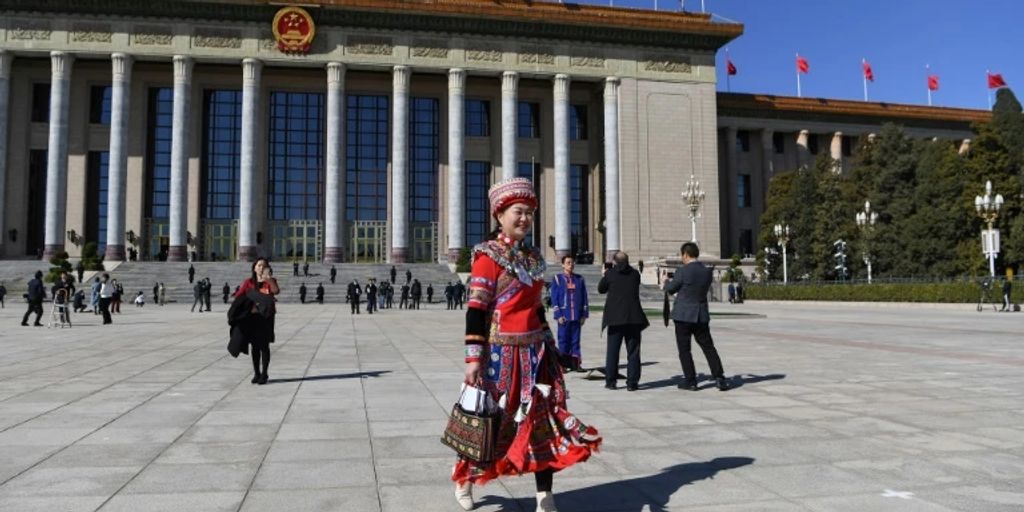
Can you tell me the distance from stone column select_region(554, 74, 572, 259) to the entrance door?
41.5 ft

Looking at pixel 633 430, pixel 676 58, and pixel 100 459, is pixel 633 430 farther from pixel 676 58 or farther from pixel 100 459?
pixel 676 58

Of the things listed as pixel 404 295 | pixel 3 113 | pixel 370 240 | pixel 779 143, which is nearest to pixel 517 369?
pixel 404 295

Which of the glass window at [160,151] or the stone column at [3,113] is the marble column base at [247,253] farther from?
the stone column at [3,113]

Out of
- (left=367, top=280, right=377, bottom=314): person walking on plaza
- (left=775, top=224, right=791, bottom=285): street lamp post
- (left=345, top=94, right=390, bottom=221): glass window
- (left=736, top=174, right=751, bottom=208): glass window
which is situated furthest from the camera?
(left=736, top=174, right=751, bottom=208): glass window

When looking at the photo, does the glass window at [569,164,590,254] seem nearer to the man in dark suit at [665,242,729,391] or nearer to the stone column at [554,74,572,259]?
the stone column at [554,74,572,259]

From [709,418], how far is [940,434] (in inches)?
74.8

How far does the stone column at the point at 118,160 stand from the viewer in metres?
45.0

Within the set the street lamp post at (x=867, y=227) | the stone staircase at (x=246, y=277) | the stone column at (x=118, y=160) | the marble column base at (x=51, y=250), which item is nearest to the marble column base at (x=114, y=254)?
the stone column at (x=118, y=160)

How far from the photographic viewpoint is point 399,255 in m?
47.7

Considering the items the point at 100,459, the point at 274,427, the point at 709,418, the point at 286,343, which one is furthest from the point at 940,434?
the point at 286,343

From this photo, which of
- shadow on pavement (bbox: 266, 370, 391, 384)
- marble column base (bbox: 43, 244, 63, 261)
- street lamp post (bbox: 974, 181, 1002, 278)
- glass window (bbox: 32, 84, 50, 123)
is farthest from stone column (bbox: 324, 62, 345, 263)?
shadow on pavement (bbox: 266, 370, 391, 384)

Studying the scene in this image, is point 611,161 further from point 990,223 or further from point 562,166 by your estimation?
point 990,223

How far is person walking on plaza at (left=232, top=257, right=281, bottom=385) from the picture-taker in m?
9.23

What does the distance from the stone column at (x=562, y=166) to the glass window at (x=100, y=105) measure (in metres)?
31.3
